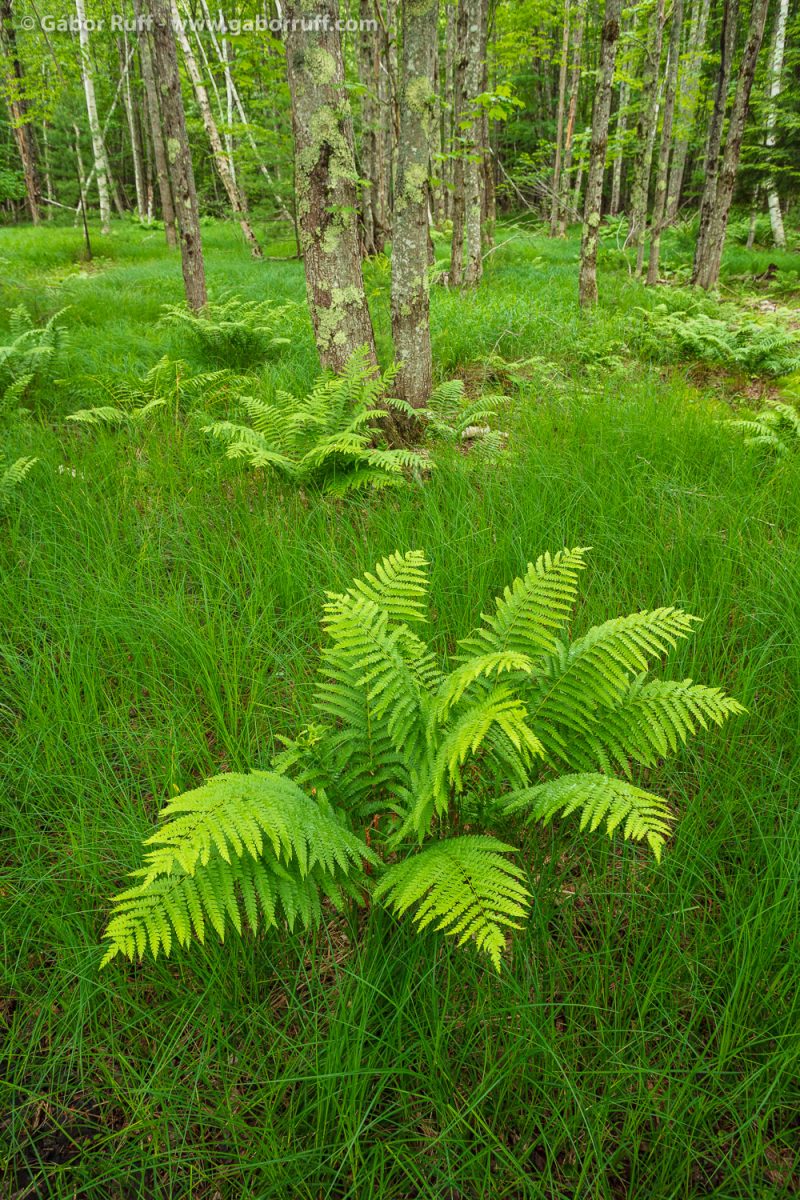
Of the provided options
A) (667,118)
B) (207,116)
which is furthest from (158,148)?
(667,118)

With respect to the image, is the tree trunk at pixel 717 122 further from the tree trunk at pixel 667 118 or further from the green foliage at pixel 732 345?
the green foliage at pixel 732 345

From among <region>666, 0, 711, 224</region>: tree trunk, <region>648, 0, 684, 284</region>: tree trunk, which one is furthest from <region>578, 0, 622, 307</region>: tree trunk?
<region>666, 0, 711, 224</region>: tree trunk

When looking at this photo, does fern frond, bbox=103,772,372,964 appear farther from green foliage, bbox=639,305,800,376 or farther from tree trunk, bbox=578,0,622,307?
tree trunk, bbox=578,0,622,307

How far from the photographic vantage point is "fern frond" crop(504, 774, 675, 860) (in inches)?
56.9

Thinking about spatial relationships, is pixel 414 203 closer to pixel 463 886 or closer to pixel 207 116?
pixel 463 886

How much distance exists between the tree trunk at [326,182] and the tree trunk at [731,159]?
26.5 feet

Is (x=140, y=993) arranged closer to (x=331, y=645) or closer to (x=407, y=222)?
(x=331, y=645)

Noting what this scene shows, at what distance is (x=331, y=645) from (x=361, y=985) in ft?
4.18

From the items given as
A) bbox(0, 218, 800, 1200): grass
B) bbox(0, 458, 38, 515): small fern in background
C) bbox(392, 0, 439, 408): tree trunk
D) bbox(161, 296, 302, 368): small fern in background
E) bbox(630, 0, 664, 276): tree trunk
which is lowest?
bbox(0, 218, 800, 1200): grass

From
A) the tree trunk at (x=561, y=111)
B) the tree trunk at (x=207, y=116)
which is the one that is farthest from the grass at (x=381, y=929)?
the tree trunk at (x=561, y=111)

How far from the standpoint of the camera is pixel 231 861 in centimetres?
150

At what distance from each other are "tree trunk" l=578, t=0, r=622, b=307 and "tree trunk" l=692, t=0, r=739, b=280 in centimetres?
351

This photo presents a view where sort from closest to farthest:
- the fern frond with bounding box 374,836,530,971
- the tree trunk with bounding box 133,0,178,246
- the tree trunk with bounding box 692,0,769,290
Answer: the fern frond with bounding box 374,836,530,971, the tree trunk with bounding box 692,0,769,290, the tree trunk with bounding box 133,0,178,246

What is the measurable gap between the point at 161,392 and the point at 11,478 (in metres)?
1.82
